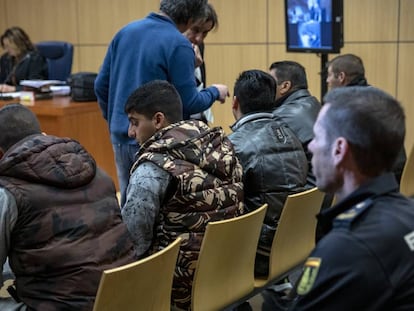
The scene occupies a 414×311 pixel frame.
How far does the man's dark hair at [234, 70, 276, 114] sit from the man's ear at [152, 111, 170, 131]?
0.50 m

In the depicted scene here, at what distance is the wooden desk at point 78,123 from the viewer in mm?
4871

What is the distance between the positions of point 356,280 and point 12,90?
4991 mm

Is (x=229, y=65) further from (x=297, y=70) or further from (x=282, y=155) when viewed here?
(x=282, y=155)

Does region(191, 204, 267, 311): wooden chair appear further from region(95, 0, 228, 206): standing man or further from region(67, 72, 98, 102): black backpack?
region(67, 72, 98, 102): black backpack

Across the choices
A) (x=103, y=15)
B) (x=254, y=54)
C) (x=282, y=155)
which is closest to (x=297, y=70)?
(x=282, y=155)

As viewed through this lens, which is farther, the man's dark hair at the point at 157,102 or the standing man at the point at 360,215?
the man's dark hair at the point at 157,102

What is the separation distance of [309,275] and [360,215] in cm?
16

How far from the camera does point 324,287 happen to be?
4.23 feet

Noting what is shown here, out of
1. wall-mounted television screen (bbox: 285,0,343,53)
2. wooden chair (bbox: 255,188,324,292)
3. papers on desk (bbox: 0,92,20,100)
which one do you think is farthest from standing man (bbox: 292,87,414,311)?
papers on desk (bbox: 0,92,20,100)

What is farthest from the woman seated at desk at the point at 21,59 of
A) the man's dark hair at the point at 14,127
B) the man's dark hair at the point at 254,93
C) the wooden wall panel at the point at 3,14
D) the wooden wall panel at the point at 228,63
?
the man's dark hair at the point at 14,127

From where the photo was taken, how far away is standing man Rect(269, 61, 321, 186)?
327 centimetres

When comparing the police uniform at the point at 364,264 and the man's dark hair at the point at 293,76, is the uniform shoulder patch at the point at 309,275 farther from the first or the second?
the man's dark hair at the point at 293,76

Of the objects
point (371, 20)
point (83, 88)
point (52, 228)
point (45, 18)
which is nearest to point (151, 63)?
point (52, 228)

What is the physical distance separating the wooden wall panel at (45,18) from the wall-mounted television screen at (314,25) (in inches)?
138
